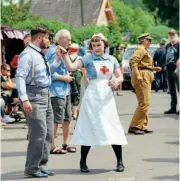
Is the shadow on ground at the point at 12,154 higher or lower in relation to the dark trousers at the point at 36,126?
lower

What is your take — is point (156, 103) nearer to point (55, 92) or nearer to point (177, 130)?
point (177, 130)

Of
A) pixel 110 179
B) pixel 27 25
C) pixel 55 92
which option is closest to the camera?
pixel 110 179

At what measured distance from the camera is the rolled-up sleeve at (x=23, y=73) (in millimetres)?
8602

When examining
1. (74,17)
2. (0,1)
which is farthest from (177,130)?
(74,17)

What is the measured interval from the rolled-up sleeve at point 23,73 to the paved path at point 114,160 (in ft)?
3.59

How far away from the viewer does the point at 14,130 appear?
14797 millimetres

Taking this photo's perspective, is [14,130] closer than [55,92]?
No

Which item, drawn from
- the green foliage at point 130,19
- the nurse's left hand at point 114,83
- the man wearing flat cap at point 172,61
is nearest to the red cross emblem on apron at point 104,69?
the nurse's left hand at point 114,83

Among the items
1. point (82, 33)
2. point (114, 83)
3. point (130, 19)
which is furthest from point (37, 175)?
point (130, 19)

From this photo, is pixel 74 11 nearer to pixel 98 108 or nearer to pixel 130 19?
pixel 130 19

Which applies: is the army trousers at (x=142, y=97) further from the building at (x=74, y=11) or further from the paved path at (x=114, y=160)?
the building at (x=74, y=11)

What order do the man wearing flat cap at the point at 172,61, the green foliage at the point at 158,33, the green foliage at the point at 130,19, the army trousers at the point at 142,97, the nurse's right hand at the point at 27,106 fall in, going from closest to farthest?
the nurse's right hand at the point at 27,106 < the army trousers at the point at 142,97 < the man wearing flat cap at the point at 172,61 < the green foliage at the point at 130,19 < the green foliage at the point at 158,33

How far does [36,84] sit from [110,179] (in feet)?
4.81

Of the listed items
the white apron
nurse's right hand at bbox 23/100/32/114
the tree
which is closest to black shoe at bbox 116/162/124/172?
the white apron
